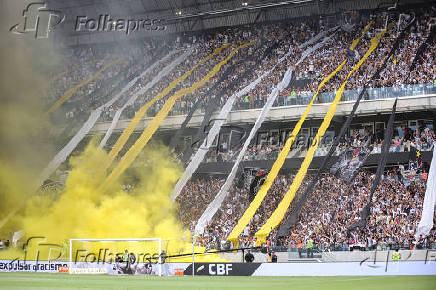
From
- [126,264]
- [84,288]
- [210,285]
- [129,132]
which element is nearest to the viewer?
[84,288]

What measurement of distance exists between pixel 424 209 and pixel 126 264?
41.5 ft

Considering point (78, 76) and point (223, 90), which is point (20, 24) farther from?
point (223, 90)

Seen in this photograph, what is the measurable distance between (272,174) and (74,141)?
434 inches

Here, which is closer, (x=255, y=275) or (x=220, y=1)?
(x=255, y=275)

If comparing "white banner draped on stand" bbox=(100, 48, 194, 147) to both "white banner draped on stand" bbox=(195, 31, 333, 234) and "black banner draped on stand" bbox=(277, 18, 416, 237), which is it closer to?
"white banner draped on stand" bbox=(195, 31, 333, 234)

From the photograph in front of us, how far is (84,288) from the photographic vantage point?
626 inches

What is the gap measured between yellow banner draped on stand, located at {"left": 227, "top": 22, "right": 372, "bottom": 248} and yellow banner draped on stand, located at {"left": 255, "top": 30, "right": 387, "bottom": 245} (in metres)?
0.95

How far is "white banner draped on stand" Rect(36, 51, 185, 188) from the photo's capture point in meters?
32.0

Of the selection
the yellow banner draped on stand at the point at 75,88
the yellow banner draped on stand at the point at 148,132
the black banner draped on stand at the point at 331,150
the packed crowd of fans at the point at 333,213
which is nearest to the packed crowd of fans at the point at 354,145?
the black banner draped on stand at the point at 331,150

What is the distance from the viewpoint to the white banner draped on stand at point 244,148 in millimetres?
30031

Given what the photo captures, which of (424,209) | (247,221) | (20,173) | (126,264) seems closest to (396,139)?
(424,209)

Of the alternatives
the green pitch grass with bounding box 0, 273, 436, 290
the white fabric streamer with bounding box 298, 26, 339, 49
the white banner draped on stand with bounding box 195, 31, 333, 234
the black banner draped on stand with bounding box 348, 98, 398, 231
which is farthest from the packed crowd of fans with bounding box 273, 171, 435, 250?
the white fabric streamer with bounding box 298, 26, 339, 49

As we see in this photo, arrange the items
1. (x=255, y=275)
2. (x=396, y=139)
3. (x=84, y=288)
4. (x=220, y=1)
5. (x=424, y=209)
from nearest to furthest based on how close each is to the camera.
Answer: (x=84, y=288) < (x=255, y=275) < (x=424, y=209) < (x=396, y=139) < (x=220, y=1)

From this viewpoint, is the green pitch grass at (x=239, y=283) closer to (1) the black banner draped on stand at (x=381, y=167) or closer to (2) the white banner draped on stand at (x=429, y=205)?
(2) the white banner draped on stand at (x=429, y=205)
